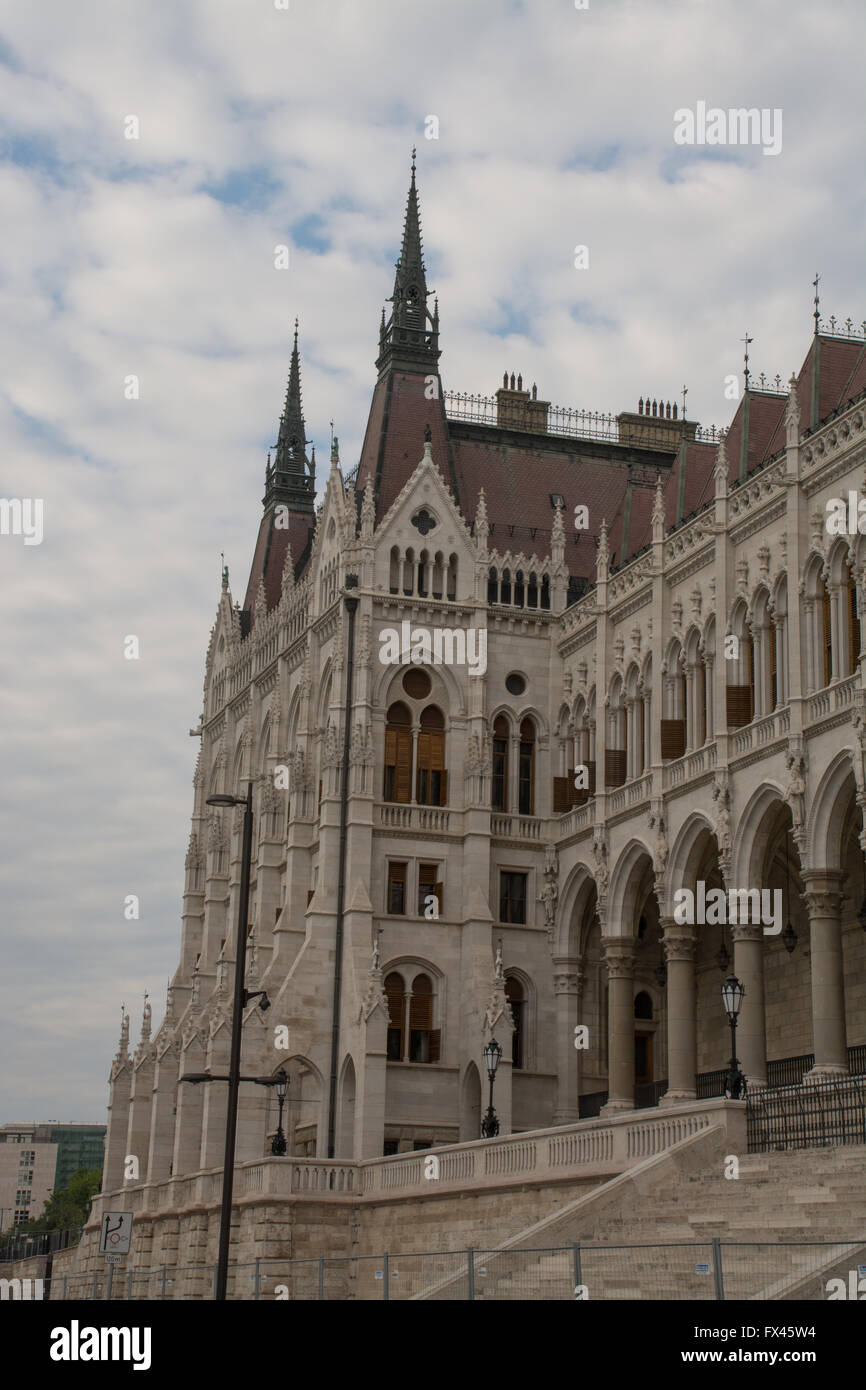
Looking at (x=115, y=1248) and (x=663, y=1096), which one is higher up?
(x=663, y=1096)

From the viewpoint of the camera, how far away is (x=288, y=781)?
5159cm

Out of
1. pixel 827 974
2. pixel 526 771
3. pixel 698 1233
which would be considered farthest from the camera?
pixel 526 771

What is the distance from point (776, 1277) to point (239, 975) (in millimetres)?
14006

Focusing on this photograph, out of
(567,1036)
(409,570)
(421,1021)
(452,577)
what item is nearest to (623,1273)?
(421,1021)

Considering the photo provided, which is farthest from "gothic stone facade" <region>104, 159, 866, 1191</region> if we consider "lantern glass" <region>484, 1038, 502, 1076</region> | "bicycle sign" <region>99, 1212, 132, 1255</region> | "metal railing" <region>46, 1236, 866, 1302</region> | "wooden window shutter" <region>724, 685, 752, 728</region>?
"bicycle sign" <region>99, 1212, 132, 1255</region>

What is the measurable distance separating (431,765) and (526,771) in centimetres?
283

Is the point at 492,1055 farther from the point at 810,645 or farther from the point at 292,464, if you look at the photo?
the point at 292,464

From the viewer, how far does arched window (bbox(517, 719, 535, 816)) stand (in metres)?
49.7

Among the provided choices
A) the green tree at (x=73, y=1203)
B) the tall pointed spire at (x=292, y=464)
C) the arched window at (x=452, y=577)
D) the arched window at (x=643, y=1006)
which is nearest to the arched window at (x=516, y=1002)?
the arched window at (x=643, y=1006)

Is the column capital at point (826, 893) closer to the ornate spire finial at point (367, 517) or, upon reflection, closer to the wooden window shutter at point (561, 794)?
the wooden window shutter at point (561, 794)

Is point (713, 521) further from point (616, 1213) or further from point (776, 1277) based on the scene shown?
point (776, 1277)

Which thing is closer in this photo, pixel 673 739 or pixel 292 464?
pixel 673 739

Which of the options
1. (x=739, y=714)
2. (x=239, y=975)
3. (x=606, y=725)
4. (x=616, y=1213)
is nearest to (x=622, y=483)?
(x=606, y=725)

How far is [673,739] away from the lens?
42938 mm
